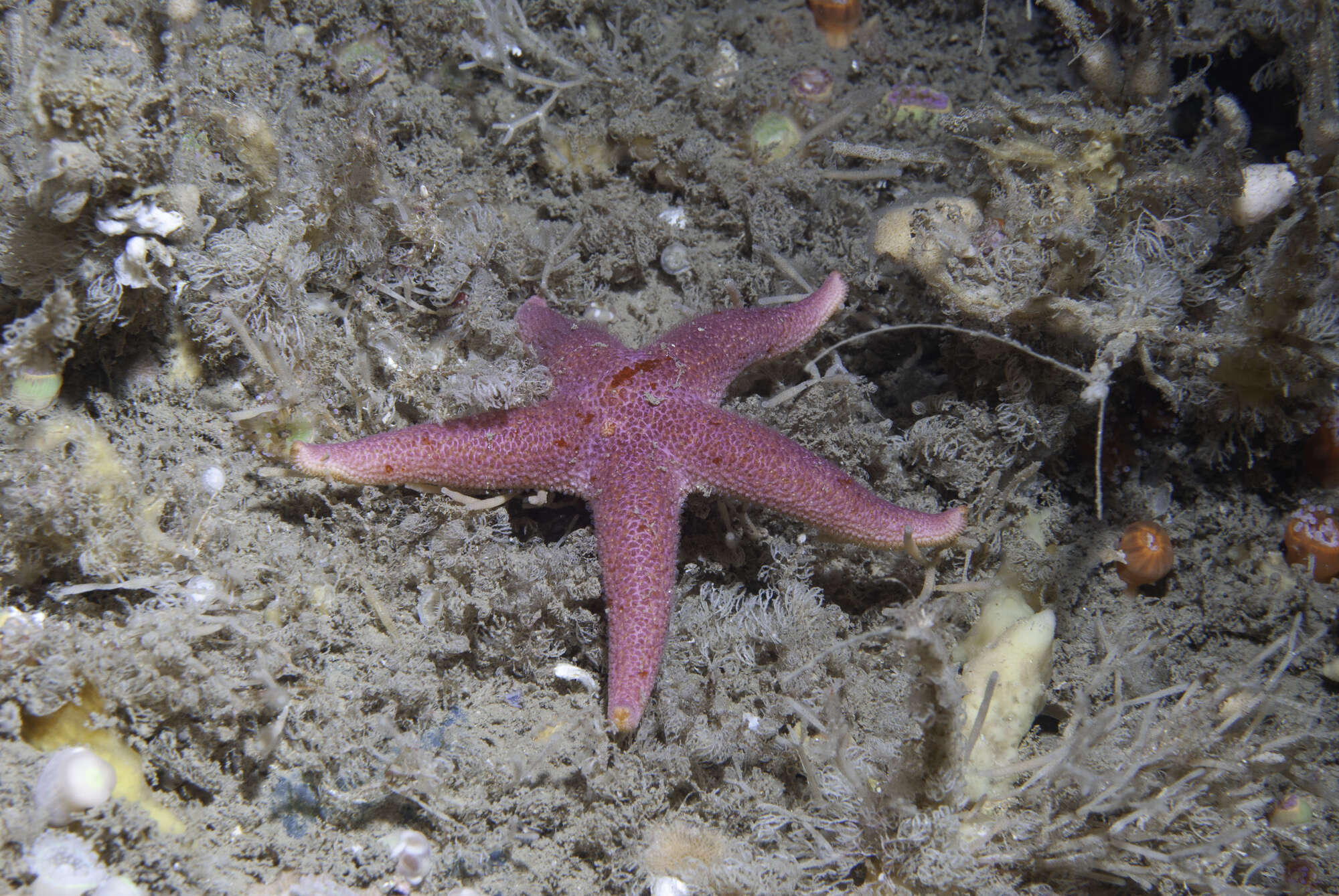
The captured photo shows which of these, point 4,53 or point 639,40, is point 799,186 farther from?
point 4,53

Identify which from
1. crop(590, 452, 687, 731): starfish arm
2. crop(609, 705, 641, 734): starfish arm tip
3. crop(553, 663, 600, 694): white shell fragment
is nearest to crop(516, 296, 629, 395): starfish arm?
crop(590, 452, 687, 731): starfish arm

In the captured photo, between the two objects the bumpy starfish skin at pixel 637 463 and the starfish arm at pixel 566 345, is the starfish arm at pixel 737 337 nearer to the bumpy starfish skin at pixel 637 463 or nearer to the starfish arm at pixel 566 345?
the bumpy starfish skin at pixel 637 463

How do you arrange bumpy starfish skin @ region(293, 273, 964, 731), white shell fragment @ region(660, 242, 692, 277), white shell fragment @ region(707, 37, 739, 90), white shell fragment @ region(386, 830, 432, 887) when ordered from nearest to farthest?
white shell fragment @ region(386, 830, 432, 887) → bumpy starfish skin @ region(293, 273, 964, 731) → white shell fragment @ region(660, 242, 692, 277) → white shell fragment @ region(707, 37, 739, 90)

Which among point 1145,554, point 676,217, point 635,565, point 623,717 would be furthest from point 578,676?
point 1145,554

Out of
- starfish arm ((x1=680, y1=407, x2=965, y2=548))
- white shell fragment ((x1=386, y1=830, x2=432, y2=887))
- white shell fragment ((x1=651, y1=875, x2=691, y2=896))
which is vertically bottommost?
white shell fragment ((x1=651, y1=875, x2=691, y2=896))

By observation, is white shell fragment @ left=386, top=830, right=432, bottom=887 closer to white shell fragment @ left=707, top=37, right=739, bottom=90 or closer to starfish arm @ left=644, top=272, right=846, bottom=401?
starfish arm @ left=644, top=272, right=846, bottom=401

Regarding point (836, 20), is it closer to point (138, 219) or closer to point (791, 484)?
point (791, 484)

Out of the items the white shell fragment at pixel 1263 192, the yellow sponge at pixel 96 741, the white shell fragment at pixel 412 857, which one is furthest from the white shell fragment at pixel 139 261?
the white shell fragment at pixel 1263 192
